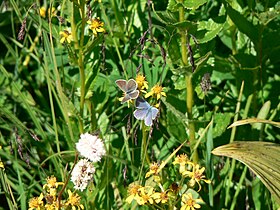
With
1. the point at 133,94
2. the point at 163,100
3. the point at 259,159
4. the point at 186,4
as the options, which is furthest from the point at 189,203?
the point at 186,4

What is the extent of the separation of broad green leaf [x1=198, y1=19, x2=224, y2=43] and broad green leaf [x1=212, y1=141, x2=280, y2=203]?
1.42 ft

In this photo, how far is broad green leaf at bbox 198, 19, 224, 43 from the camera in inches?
72.0

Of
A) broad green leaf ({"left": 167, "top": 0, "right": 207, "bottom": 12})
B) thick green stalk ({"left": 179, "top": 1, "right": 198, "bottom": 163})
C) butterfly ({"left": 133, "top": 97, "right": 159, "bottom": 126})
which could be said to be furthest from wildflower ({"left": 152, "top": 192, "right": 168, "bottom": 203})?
broad green leaf ({"left": 167, "top": 0, "right": 207, "bottom": 12})

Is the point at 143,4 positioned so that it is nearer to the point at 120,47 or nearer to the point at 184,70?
the point at 120,47

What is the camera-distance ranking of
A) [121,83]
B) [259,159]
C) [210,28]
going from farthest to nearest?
[210,28] < [259,159] < [121,83]

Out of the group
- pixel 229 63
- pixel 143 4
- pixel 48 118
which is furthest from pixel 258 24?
pixel 48 118

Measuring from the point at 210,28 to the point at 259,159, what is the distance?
56 centimetres

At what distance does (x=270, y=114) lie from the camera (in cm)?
206

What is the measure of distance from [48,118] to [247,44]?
0.78 meters

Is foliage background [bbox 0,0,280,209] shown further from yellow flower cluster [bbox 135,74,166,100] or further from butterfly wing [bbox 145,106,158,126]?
butterfly wing [bbox 145,106,158,126]

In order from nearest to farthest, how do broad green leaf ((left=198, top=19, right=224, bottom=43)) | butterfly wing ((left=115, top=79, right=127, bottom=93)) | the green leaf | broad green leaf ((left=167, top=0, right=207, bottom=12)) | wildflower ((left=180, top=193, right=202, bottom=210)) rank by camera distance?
1. butterfly wing ((left=115, top=79, right=127, bottom=93))
2. wildflower ((left=180, top=193, right=202, bottom=210))
3. broad green leaf ((left=167, top=0, right=207, bottom=12))
4. broad green leaf ((left=198, top=19, right=224, bottom=43))
5. the green leaf

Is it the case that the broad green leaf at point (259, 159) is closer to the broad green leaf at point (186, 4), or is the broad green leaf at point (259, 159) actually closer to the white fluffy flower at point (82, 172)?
the white fluffy flower at point (82, 172)

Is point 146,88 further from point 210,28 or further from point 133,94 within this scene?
point 210,28

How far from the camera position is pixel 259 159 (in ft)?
4.81
